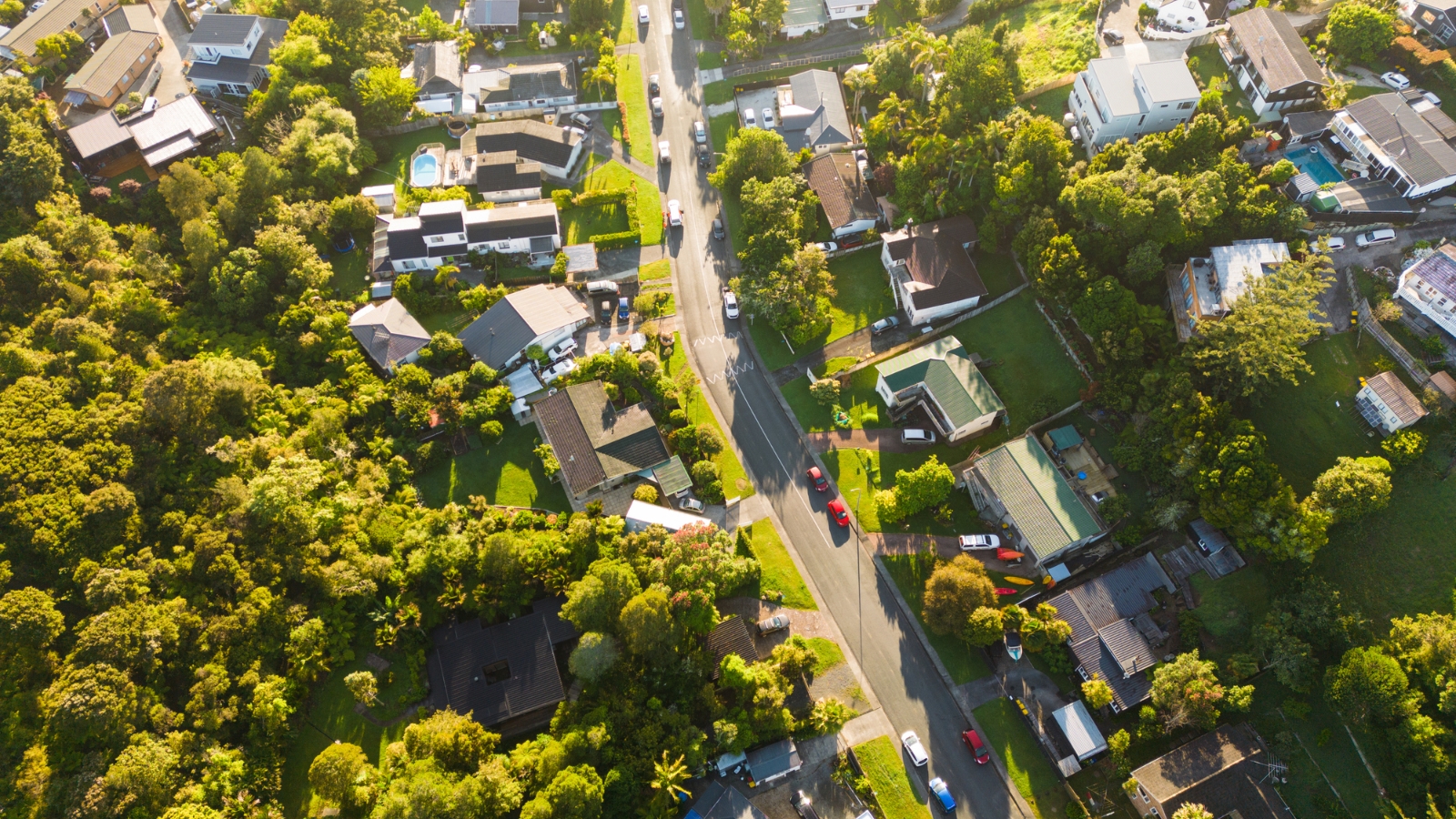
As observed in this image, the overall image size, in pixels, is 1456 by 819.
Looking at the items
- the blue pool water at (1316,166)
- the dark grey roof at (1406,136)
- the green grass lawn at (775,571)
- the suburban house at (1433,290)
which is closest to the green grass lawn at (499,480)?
→ the green grass lawn at (775,571)

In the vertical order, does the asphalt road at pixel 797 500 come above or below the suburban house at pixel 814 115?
below

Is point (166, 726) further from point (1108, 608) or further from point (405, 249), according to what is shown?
point (1108, 608)

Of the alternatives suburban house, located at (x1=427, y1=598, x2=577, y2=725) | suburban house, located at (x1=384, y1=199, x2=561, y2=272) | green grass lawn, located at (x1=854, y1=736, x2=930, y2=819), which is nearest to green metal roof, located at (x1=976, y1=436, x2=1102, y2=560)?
green grass lawn, located at (x1=854, y1=736, x2=930, y2=819)

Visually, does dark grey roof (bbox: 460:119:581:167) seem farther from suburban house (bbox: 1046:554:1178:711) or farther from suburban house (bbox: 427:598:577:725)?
suburban house (bbox: 1046:554:1178:711)

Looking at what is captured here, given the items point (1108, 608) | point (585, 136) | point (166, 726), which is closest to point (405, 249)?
point (585, 136)

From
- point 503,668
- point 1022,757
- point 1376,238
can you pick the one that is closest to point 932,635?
point 1022,757

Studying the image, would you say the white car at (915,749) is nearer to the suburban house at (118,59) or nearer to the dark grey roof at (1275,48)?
the dark grey roof at (1275,48)

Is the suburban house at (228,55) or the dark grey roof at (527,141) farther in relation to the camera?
the suburban house at (228,55)

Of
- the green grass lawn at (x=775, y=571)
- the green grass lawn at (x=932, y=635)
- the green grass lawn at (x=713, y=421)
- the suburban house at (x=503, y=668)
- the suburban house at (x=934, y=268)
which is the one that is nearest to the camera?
the suburban house at (x=503, y=668)
